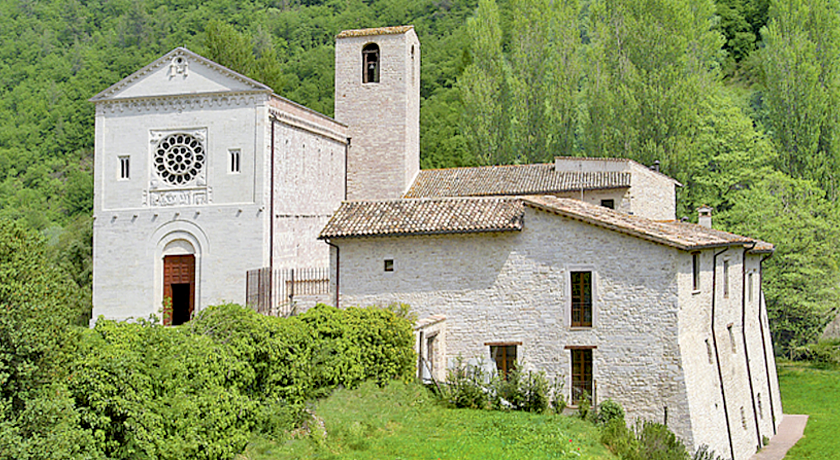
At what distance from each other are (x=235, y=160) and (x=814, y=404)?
21.2 meters

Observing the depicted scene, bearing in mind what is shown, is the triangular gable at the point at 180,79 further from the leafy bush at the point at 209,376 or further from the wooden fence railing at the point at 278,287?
the leafy bush at the point at 209,376

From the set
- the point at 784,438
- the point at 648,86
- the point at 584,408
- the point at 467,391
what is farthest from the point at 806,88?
the point at 467,391

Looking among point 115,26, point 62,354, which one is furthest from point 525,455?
point 115,26

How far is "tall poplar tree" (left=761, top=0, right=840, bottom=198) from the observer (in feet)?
126

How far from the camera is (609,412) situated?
1881cm

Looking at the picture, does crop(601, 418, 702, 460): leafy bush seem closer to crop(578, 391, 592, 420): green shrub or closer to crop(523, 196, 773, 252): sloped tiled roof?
crop(578, 391, 592, 420): green shrub

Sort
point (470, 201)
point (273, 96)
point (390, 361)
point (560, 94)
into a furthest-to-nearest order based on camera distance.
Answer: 1. point (560, 94)
2. point (273, 96)
3. point (470, 201)
4. point (390, 361)

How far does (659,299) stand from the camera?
19156 mm

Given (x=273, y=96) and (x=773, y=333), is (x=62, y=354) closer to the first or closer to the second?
(x=273, y=96)

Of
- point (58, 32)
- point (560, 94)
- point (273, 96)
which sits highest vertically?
point (58, 32)

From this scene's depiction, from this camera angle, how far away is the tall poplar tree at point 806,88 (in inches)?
1508

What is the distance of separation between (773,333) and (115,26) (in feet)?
220

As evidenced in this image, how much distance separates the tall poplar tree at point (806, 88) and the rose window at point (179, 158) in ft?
90.1

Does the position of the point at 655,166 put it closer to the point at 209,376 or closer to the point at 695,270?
the point at 695,270
